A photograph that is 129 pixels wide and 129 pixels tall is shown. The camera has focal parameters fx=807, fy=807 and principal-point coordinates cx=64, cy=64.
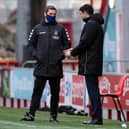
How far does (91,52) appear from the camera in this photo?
13352mm

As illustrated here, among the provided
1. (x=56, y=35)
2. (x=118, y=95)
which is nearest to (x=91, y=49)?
(x=56, y=35)

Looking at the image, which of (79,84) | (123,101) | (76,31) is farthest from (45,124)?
(76,31)

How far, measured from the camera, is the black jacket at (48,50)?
13453mm

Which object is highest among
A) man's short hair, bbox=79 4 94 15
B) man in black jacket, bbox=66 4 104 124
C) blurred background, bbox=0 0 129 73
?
man's short hair, bbox=79 4 94 15

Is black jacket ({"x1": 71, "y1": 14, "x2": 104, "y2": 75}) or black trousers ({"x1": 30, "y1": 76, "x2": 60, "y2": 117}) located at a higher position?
black jacket ({"x1": 71, "y1": 14, "x2": 104, "y2": 75})

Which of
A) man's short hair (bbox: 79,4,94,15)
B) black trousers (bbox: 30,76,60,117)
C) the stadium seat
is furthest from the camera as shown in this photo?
the stadium seat

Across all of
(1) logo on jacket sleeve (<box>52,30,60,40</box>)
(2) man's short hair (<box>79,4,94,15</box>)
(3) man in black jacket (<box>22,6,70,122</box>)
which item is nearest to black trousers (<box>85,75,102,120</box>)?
(3) man in black jacket (<box>22,6,70,122</box>)

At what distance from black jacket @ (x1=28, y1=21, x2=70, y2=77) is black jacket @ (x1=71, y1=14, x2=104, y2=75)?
11.9 inches

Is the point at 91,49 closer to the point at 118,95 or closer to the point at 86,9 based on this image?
the point at 86,9

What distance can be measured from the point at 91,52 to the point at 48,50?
723mm

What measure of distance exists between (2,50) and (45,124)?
30209mm

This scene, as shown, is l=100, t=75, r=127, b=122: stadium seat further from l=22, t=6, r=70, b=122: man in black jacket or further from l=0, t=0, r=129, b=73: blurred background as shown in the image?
l=0, t=0, r=129, b=73: blurred background

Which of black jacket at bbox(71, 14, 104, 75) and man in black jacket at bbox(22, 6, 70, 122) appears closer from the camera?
black jacket at bbox(71, 14, 104, 75)

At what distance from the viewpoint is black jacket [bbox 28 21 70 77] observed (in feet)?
44.1
